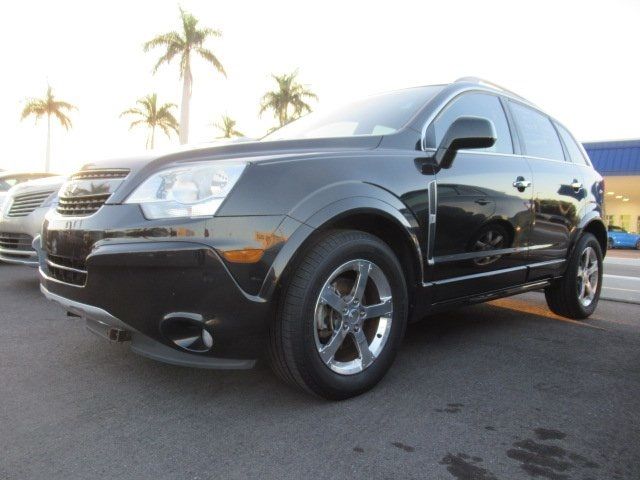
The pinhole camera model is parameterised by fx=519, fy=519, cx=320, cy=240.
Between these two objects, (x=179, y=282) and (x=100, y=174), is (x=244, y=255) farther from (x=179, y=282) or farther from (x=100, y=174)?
(x=100, y=174)

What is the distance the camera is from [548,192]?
382cm

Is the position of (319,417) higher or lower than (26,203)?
lower

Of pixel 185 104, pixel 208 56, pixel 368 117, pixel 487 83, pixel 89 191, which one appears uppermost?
pixel 208 56

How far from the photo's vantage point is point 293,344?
2.17m

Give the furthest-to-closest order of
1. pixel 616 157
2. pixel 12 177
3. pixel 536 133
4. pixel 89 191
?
pixel 616 157 < pixel 12 177 < pixel 536 133 < pixel 89 191

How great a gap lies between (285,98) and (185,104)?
31.5ft

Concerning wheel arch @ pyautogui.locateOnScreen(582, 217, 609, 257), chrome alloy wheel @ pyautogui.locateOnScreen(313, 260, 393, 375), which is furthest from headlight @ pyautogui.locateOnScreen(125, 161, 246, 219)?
wheel arch @ pyautogui.locateOnScreen(582, 217, 609, 257)

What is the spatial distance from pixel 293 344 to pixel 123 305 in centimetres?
72

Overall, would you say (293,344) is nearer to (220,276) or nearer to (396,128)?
(220,276)

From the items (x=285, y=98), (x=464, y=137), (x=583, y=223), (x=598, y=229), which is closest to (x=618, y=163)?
(x=285, y=98)

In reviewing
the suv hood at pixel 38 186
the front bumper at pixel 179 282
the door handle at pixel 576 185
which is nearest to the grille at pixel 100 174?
the front bumper at pixel 179 282

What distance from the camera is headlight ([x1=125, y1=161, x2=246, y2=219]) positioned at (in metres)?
2.10

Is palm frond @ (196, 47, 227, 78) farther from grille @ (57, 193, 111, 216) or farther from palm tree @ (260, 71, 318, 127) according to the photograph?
grille @ (57, 193, 111, 216)

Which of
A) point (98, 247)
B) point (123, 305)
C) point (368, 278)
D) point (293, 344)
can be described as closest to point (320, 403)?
point (293, 344)
